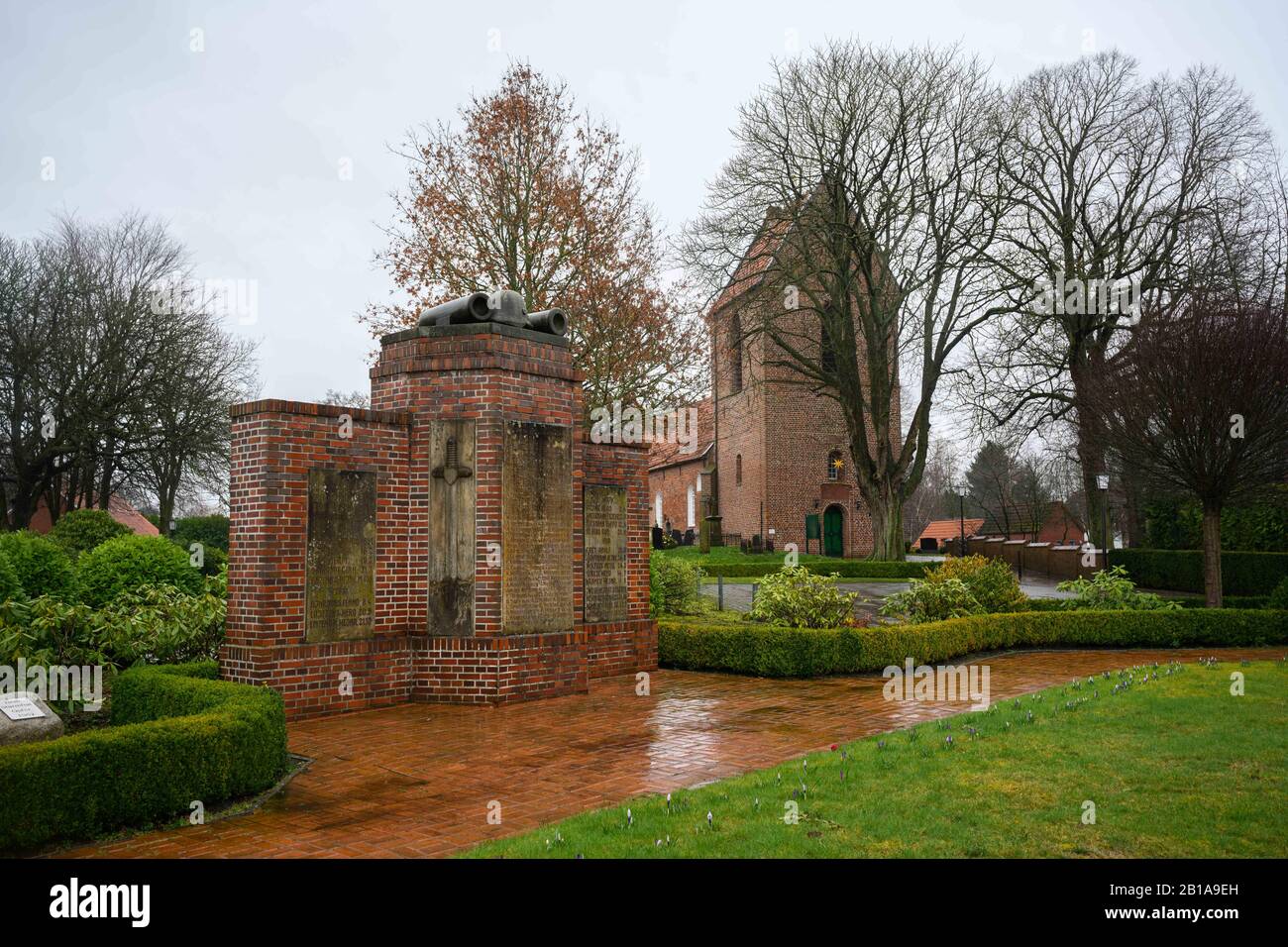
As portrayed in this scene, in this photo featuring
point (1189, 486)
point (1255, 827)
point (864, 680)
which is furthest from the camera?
point (1189, 486)

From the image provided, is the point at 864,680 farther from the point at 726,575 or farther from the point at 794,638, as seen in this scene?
the point at 726,575

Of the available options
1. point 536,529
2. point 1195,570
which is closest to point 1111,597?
point 1195,570

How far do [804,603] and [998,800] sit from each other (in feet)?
25.5

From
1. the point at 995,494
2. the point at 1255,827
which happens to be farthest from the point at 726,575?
the point at 995,494

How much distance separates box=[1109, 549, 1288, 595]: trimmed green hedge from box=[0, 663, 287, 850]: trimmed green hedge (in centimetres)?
2391

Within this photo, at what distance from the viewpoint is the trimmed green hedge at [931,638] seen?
12.0 metres

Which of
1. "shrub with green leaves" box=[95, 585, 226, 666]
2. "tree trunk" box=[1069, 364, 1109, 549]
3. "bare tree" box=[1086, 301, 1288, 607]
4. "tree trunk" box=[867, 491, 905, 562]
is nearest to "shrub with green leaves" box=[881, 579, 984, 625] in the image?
"bare tree" box=[1086, 301, 1288, 607]

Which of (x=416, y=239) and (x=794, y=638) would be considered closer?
(x=794, y=638)

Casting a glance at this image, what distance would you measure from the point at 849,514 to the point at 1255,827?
3452 centimetres

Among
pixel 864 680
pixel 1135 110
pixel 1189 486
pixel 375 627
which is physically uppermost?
pixel 1135 110

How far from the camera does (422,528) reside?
9.98 m

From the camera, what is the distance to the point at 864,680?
11695mm

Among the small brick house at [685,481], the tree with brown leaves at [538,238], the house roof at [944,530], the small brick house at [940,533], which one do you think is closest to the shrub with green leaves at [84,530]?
the tree with brown leaves at [538,238]

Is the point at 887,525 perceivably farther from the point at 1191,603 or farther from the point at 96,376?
the point at 96,376
